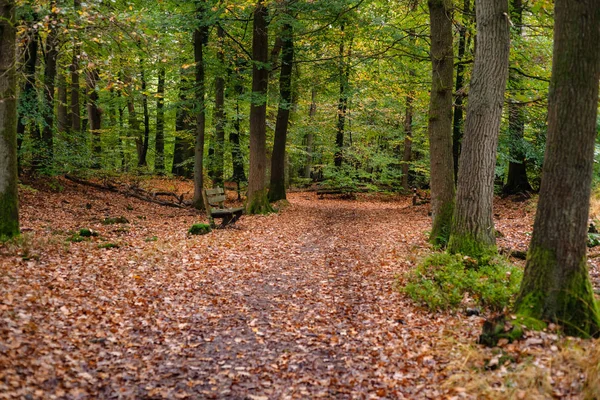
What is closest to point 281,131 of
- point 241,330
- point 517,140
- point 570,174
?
point 517,140

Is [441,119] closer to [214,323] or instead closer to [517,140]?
[214,323]

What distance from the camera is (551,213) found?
191 inches

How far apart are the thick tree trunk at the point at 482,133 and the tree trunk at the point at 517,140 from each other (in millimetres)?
5726

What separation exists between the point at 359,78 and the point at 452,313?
50.2ft

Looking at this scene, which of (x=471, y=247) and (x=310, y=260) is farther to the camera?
(x=310, y=260)

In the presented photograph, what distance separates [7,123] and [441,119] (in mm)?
8917

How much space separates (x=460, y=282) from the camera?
661cm

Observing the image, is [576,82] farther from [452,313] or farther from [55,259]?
[55,259]

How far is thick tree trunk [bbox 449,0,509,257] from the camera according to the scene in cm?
754

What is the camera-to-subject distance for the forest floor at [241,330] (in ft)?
13.5

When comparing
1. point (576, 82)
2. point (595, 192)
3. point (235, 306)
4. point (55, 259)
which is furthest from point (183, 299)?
point (595, 192)

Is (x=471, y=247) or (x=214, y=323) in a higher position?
(x=471, y=247)

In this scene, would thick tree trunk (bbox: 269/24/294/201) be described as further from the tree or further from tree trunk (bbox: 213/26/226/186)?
the tree

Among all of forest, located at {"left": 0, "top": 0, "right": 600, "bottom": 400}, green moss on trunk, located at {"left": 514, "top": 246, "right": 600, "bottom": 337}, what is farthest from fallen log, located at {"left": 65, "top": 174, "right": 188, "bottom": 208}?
green moss on trunk, located at {"left": 514, "top": 246, "right": 600, "bottom": 337}
